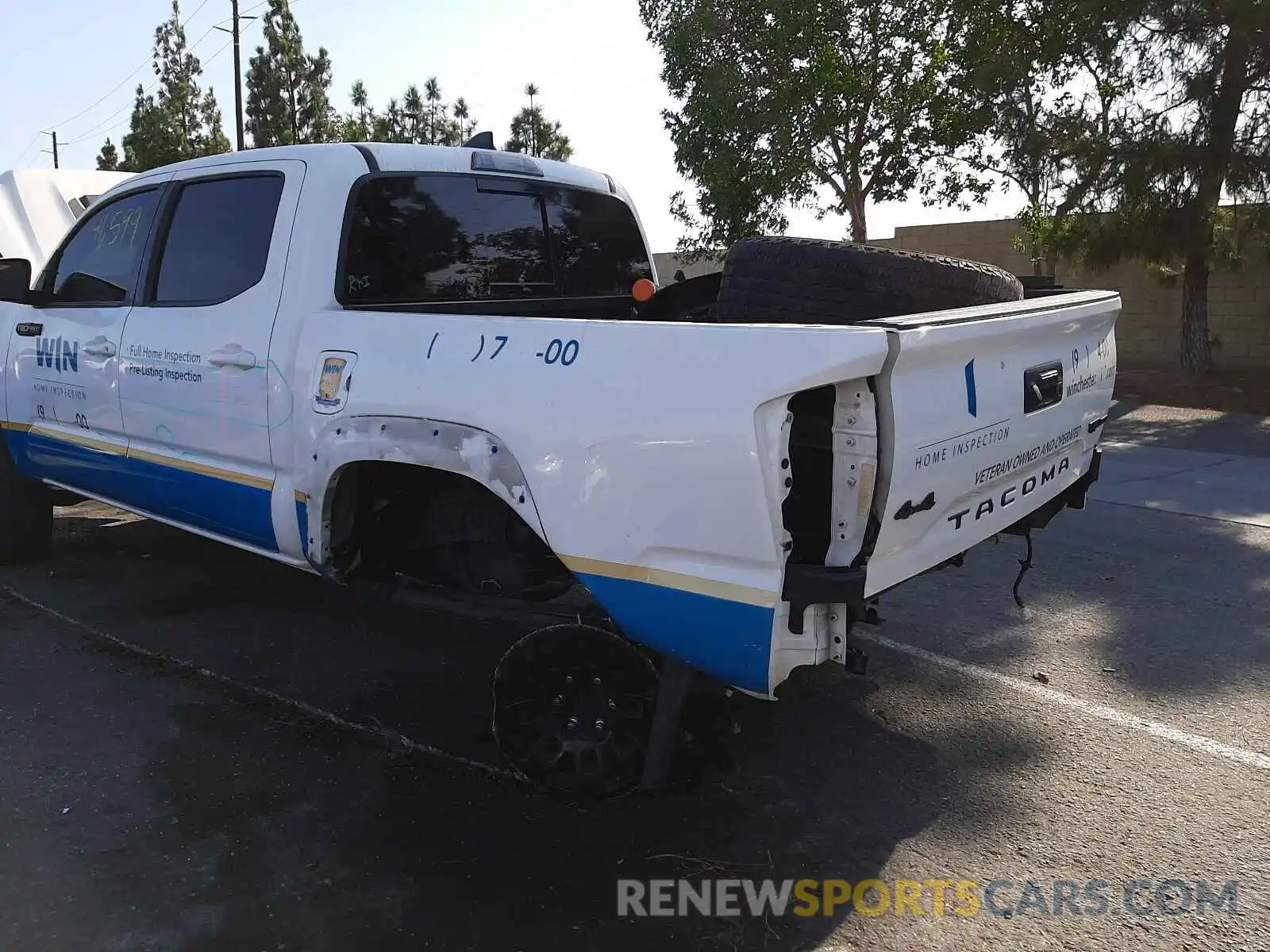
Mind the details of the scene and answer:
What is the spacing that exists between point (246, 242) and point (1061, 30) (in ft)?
45.0

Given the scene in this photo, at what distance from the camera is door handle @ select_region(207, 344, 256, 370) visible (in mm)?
3863

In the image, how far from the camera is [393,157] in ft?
13.2

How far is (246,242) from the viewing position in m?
4.11

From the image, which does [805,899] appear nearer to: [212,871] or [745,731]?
[745,731]

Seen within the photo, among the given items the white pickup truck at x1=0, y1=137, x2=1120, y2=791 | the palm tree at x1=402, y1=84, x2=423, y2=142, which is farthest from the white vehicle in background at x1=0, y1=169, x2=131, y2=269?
the palm tree at x1=402, y1=84, x2=423, y2=142

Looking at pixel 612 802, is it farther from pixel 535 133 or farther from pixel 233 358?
pixel 535 133

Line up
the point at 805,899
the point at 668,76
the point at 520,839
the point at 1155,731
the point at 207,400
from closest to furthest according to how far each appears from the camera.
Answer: the point at 805,899 < the point at 520,839 < the point at 1155,731 < the point at 207,400 < the point at 668,76

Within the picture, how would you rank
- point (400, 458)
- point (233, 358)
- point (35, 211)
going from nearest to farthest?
point (400, 458) < point (233, 358) < point (35, 211)

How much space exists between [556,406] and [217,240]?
2.18 meters

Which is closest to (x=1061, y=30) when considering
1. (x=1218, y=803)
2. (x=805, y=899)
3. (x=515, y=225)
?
(x=515, y=225)

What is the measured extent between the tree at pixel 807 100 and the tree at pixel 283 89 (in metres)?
28.2

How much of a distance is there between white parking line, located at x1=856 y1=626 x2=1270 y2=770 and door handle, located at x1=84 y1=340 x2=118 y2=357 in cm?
360

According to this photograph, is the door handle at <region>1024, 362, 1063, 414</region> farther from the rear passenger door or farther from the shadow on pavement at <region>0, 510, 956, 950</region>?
the rear passenger door

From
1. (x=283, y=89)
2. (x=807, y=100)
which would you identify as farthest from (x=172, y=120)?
(x=807, y=100)
